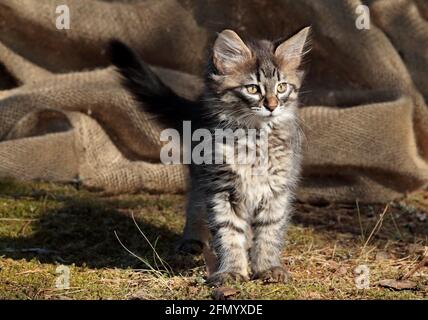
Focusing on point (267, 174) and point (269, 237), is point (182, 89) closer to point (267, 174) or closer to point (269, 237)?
point (267, 174)

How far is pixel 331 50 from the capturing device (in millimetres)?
Answer: 6504

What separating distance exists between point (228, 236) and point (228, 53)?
926 millimetres

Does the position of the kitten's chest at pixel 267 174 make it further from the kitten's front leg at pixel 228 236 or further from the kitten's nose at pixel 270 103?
the kitten's nose at pixel 270 103

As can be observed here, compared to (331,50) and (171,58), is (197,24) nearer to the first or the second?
(171,58)

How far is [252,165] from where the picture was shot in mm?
4133

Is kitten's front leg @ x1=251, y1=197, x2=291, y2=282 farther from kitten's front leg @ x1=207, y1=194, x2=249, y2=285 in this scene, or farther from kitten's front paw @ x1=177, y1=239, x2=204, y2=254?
kitten's front paw @ x1=177, y1=239, x2=204, y2=254

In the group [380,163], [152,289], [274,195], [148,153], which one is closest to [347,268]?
[274,195]

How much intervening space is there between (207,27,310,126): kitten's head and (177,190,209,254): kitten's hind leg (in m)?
0.79

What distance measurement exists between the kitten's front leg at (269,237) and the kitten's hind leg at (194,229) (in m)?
0.67

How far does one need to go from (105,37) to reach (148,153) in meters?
1.04

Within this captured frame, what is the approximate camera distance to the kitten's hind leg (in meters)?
4.85

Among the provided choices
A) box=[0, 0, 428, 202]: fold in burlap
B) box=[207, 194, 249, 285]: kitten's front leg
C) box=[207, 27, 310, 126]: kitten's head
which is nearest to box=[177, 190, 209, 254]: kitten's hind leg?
box=[207, 194, 249, 285]: kitten's front leg

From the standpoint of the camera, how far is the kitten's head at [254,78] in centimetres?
412

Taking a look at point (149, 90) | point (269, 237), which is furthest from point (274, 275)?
point (149, 90)
